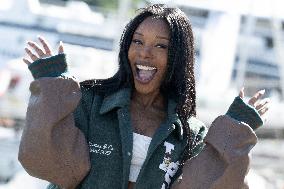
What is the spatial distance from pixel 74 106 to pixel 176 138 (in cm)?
42

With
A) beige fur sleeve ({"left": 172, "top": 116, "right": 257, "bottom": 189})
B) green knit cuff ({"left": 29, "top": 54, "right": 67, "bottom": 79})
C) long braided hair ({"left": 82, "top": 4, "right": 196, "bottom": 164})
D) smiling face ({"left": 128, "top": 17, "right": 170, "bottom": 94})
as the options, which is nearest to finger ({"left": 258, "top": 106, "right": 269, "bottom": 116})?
beige fur sleeve ({"left": 172, "top": 116, "right": 257, "bottom": 189})

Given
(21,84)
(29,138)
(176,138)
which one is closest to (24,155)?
(29,138)

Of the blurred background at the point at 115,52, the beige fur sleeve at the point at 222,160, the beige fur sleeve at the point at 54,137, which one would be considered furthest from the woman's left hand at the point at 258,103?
the blurred background at the point at 115,52

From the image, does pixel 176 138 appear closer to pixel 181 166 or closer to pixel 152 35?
pixel 181 166

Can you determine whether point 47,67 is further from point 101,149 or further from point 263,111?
point 263,111

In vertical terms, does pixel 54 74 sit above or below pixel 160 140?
above

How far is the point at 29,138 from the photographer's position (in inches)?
124

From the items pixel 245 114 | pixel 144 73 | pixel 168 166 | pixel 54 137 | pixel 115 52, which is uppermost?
pixel 144 73

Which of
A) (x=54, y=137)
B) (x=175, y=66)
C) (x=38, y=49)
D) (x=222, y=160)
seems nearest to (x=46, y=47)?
(x=38, y=49)

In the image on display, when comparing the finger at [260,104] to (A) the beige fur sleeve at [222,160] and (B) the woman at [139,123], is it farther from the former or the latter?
(A) the beige fur sleeve at [222,160]

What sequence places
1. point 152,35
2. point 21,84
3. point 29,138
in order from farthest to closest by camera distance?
point 21,84 < point 152,35 < point 29,138

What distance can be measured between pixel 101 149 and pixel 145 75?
1.02 ft

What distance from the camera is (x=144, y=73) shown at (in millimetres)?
3355

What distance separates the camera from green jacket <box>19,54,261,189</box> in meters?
3.17
